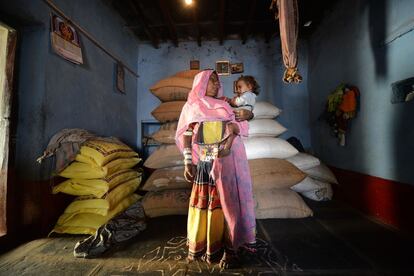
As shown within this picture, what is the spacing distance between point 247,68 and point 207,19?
4.31 ft

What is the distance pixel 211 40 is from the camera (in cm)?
462

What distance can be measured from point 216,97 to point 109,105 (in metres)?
2.45

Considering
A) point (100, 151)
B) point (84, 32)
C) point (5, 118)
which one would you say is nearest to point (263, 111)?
point (100, 151)

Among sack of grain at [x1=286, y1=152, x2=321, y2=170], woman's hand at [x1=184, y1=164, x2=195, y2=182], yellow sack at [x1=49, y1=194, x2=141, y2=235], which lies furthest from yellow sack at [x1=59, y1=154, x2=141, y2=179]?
sack of grain at [x1=286, y1=152, x2=321, y2=170]

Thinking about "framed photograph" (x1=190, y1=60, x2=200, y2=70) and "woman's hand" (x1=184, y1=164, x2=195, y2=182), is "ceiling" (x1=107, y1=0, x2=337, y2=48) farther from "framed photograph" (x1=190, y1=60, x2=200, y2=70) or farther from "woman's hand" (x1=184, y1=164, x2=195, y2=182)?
"woman's hand" (x1=184, y1=164, x2=195, y2=182)

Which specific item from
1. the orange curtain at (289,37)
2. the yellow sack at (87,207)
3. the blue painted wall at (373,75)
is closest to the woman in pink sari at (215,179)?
the orange curtain at (289,37)

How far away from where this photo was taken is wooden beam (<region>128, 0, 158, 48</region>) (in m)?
3.42

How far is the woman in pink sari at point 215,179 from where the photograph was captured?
5.12 feet

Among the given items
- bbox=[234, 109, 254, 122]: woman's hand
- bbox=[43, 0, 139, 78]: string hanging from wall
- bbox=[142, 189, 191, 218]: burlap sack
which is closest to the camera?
bbox=[234, 109, 254, 122]: woman's hand

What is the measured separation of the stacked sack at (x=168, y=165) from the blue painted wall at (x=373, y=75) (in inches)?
90.4

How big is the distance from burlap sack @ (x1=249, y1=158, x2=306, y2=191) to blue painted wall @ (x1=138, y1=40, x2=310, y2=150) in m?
2.01

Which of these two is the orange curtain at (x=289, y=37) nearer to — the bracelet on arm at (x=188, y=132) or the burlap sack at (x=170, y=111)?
the bracelet on arm at (x=188, y=132)

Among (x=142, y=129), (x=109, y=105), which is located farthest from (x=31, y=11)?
(x=142, y=129)

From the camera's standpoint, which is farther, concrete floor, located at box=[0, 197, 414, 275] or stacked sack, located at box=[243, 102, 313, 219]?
stacked sack, located at box=[243, 102, 313, 219]
